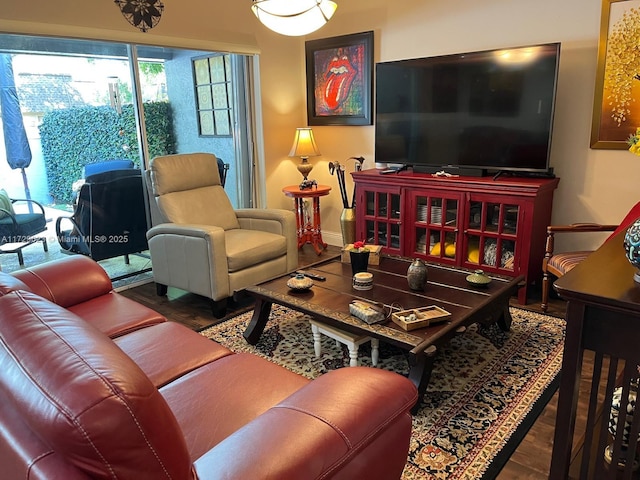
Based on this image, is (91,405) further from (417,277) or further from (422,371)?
(417,277)

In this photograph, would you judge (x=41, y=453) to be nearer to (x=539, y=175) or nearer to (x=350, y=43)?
(x=539, y=175)

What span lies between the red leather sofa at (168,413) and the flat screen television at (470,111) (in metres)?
2.59

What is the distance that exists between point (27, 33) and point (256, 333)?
2409mm

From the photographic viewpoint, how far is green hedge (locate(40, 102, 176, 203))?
350 cm

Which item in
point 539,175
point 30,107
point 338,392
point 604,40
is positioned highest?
point 604,40

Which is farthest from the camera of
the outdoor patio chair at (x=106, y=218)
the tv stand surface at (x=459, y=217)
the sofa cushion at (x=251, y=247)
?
the outdoor patio chair at (x=106, y=218)

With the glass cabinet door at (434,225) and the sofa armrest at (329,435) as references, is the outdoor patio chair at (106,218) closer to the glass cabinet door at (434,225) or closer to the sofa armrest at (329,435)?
the glass cabinet door at (434,225)

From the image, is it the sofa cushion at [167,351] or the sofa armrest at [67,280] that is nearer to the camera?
the sofa cushion at [167,351]

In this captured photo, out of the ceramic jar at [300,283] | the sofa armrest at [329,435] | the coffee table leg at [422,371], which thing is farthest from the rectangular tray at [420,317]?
the sofa armrest at [329,435]

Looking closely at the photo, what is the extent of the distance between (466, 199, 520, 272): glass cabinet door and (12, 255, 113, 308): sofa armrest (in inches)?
98.4

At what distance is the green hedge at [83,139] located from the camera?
138 inches

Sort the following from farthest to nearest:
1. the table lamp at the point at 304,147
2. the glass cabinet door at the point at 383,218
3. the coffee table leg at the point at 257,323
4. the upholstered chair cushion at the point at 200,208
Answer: the table lamp at the point at 304,147, the glass cabinet door at the point at 383,218, the upholstered chair cushion at the point at 200,208, the coffee table leg at the point at 257,323

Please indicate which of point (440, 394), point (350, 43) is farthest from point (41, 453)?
point (350, 43)

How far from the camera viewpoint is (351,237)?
427cm
